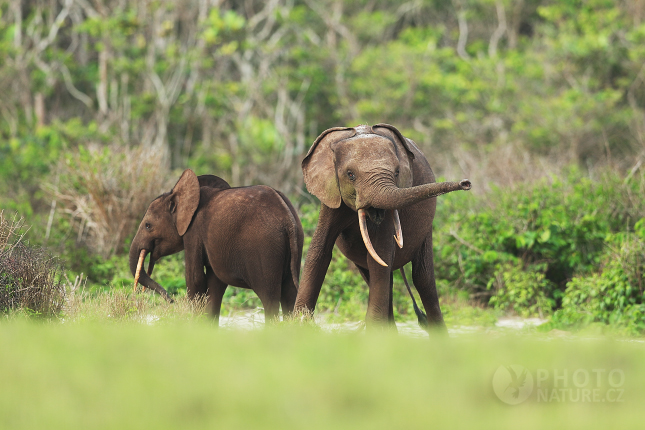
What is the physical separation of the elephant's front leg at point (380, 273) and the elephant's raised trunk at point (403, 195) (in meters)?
0.44

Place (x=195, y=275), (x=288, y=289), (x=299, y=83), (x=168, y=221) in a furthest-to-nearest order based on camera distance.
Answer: (x=299, y=83)
(x=168, y=221)
(x=195, y=275)
(x=288, y=289)

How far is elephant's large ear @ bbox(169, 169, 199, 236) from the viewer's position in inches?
332

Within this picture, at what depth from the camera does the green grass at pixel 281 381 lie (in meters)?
3.79

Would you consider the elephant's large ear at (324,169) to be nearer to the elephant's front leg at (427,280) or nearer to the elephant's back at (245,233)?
the elephant's back at (245,233)

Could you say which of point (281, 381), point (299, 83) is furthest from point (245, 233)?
point (299, 83)

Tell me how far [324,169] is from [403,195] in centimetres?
91

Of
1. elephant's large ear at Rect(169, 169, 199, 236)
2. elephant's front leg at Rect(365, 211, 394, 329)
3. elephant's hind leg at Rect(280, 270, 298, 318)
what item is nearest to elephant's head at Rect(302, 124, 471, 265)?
elephant's front leg at Rect(365, 211, 394, 329)

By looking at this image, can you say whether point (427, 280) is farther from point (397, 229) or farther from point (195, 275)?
point (195, 275)

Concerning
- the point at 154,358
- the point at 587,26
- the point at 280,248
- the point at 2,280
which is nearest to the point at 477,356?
the point at 154,358

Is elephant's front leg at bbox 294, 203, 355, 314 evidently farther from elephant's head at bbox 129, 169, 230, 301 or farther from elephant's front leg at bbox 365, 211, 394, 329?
elephant's head at bbox 129, 169, 230, 301

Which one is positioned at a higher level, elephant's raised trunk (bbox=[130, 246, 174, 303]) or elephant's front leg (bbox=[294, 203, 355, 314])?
elephant's front leg (bbox=[294, 203, 355, 314])

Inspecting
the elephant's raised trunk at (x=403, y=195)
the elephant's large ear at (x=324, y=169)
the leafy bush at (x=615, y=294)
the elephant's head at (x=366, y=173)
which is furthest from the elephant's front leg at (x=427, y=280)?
the leafy bush at (x=615, y=294)

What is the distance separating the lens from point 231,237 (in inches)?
316

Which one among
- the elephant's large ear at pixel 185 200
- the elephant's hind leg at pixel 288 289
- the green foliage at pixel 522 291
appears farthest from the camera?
the green foliage at pixel 522 291
